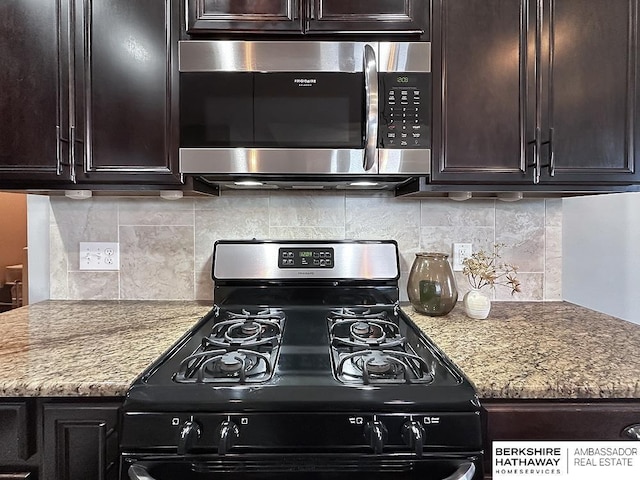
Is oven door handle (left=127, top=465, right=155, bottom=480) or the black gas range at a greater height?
the black gas range

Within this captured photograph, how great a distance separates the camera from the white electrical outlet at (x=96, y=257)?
1.68 meters

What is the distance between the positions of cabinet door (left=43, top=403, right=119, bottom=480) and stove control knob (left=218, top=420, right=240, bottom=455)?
253 millimetres

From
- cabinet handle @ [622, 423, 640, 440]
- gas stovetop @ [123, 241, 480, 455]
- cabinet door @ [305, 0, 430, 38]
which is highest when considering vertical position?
cabinet door @ [305, 0, 430, 38]

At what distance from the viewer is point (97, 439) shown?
3.02 ft

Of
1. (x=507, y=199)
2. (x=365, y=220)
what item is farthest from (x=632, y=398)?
(x=365, y=220)

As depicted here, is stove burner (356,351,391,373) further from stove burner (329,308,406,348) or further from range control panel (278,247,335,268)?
range control panel (278,247,335,268)

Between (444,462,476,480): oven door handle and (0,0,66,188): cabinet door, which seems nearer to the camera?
(444,462,476,480): oven door handle

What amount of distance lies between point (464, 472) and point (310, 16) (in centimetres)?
130

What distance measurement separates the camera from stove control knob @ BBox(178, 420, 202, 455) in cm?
86

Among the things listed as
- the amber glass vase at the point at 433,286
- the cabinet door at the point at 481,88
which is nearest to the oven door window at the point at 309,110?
the cabinet door at the point at 481,88

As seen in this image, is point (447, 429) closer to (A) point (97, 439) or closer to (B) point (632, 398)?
(B) point (632, 398)

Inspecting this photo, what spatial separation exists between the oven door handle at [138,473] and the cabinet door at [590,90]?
137cm

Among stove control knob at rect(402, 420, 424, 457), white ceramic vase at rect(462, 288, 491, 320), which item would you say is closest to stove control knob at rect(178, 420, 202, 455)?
stove control knob at rect(402, 420, 424, 457)

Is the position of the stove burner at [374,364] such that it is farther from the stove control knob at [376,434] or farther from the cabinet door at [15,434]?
the cabinet door at [15,434]
